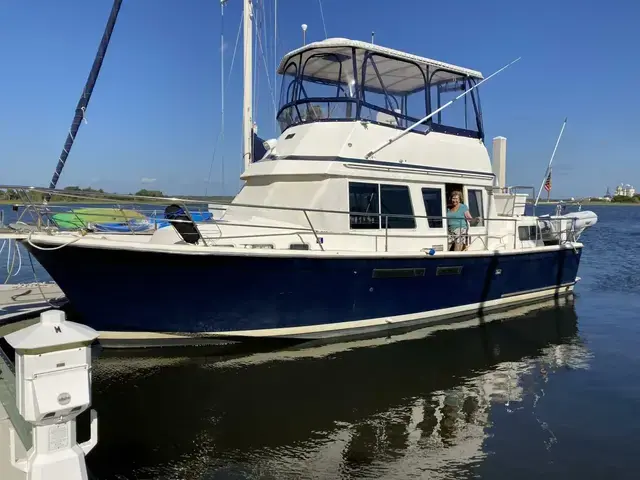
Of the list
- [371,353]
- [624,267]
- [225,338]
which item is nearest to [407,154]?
[371,353]

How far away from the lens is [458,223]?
33.2 ft

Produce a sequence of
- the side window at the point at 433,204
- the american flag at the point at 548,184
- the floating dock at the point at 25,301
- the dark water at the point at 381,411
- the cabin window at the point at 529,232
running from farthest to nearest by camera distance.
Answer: the american flag at the point at 548,184
the cabin window at the point at 529,232
the side window at the point at 433,204
the floating dock at the point at 25,301
the dark water at the point at 381,411

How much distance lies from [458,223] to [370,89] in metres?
3.10

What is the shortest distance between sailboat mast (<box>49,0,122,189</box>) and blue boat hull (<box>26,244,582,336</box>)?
3199 mm

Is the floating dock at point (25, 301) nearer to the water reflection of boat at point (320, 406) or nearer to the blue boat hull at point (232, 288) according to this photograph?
the blue boat hull at point (232, 288)


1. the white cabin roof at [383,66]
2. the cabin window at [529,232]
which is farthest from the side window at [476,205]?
the white cabin roof at [383,66]

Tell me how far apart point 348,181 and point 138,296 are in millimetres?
3837

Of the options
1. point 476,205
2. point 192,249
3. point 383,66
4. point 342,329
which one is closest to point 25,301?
point 192,249

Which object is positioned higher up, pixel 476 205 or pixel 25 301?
pixel 476 205

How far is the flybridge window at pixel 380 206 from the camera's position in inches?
347

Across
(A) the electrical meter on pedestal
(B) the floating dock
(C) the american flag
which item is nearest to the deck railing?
(B) the floating dock

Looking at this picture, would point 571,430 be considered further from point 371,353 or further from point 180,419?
point 180,419

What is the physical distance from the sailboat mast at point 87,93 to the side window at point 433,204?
6854mm

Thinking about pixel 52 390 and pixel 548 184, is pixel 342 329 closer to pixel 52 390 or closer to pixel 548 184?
pixel 52 390
